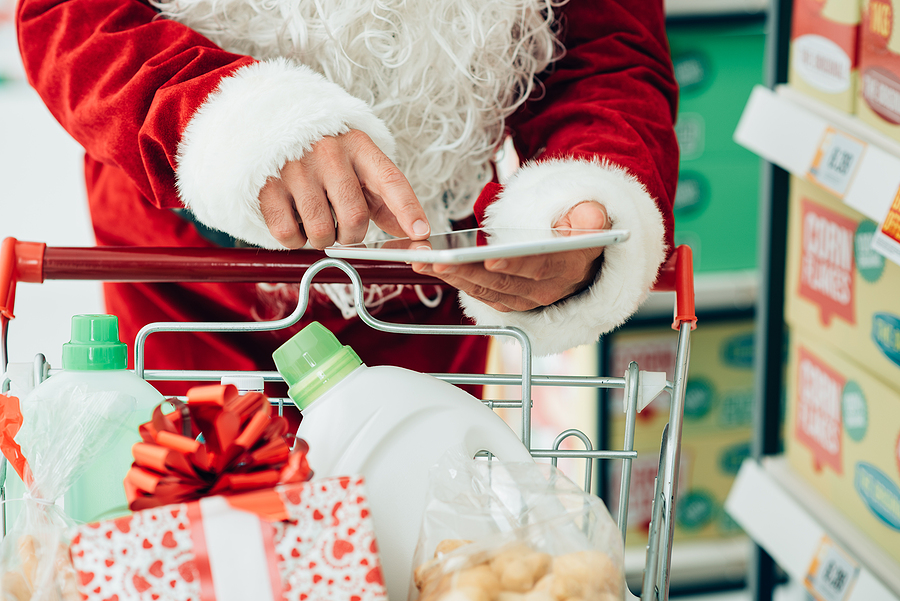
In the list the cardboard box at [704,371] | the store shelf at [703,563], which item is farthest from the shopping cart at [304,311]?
the store shelf at [703,563]

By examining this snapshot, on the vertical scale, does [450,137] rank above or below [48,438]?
above

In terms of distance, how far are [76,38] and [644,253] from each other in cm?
51

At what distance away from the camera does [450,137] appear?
2.50ft

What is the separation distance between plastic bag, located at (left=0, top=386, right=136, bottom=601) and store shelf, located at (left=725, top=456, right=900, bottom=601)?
0.97 metres

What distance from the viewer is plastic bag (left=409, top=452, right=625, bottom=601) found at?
0.41 m

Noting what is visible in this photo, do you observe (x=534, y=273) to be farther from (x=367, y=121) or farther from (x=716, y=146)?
(x=716, y=146)

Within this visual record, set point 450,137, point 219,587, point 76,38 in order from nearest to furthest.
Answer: point 219,587, point 76,38, point 450,137

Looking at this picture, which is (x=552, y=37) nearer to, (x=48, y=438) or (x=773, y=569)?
(x=48, y=438)

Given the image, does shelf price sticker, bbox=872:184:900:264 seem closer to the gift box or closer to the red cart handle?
the red cart handle

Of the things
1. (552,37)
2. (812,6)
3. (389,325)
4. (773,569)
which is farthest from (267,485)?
(773,569)

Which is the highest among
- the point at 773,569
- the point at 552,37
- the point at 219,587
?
the point at 552,37

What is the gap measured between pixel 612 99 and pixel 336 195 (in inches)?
14.2

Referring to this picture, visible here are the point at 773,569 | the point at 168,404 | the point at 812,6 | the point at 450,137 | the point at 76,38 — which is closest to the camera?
the point at 168,404

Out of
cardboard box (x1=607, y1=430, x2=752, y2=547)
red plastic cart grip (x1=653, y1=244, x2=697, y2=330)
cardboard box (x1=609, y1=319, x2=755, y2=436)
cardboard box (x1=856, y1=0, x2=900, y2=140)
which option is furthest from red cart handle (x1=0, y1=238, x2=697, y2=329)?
cardboard box (x1=607, y1=430, x2=752, y2=547)
